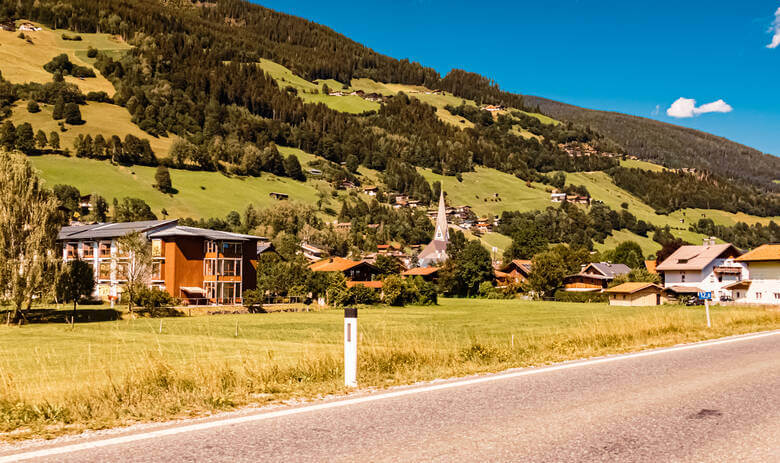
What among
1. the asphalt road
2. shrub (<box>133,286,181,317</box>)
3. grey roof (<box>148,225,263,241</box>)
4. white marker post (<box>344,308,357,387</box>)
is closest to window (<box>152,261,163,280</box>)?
grey roof (<box>148,225,263,241</box>)

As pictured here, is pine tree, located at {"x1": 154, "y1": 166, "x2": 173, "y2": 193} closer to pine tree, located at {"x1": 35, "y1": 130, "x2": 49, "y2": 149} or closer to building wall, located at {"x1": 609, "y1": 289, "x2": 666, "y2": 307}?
pine tree, located at {"x1": 35, "y1": 130, "x2": 49, "y2": 149}

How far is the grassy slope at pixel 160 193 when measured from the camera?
436ft

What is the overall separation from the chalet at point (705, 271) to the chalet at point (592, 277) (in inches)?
499

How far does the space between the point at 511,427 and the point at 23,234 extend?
51.7 m

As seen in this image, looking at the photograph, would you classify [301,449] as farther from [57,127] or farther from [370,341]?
[57,127]

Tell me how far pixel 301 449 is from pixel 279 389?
3562 mm

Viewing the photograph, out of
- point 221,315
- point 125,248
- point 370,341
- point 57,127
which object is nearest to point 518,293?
point 221,315

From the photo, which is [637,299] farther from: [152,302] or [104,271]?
[104,271]

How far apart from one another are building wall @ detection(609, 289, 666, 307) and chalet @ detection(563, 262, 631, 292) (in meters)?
17.1

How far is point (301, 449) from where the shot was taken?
5867 millimetres

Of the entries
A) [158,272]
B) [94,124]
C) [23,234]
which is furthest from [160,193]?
[23,234]

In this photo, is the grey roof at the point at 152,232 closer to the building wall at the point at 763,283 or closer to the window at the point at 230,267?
the window at the point at 230,267

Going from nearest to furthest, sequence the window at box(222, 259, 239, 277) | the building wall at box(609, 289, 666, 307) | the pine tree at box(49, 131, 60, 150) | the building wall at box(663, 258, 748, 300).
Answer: the window at box(222, 259, 239, 277) → the building wall at box(609, 289, 666, 307) → the building wall at box(663, 258, 748, 300) → the pine tree at box(49, 131, 60, 150)

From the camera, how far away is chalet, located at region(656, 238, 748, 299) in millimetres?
89062
